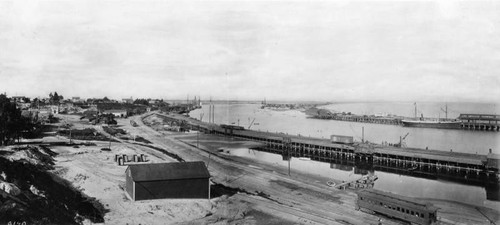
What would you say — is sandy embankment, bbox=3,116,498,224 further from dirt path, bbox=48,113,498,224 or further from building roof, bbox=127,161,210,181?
building roof, bbox=127,161,210,181

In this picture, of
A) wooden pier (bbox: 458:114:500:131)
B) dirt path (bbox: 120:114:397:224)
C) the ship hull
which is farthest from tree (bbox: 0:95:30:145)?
wooden pier (bbox: 458:114:500:131)

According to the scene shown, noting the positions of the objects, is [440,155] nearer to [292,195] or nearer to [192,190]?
[292,195]

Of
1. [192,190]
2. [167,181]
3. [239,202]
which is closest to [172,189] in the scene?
[167,181]

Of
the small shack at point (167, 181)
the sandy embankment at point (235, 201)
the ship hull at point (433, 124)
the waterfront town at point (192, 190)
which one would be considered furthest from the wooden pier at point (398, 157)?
the ship hull at point (433, 124)

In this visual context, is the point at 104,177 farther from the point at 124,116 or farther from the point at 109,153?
the point at 124,116

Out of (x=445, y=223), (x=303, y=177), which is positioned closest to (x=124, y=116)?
(x=303, y=177)

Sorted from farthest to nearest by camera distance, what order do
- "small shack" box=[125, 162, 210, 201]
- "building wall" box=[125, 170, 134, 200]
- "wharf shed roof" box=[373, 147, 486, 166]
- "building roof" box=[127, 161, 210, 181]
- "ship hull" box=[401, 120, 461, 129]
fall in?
1. "ship hull" box=[401, 120, 461, 129]
2. "wharf shed roof" box=[373, 147, 486, 166]
3. "building roof" box=[127, 161, 210, 181]
4. "building wall" box=[125, 170, 134, 200]
5. "small shack" box=[125, 162, 210, 201]

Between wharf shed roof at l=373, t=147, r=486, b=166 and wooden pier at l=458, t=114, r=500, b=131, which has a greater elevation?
wooden pier at l=458, t=114, r=500, b=131
